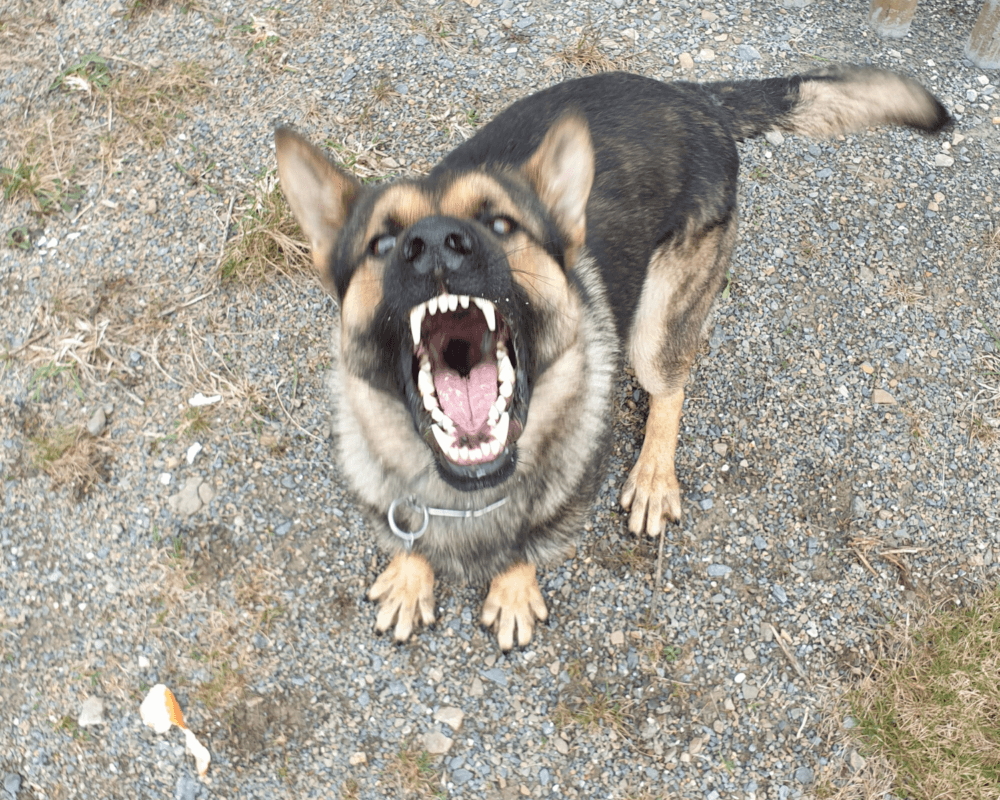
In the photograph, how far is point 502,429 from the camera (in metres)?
2.79

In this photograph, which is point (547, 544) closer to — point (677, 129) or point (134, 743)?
point (677, 129)

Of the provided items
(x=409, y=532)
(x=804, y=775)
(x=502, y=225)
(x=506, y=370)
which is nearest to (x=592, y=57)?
(x=502, y=225)

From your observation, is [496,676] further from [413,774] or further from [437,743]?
[413,774]

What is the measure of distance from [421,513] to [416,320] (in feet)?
3.44

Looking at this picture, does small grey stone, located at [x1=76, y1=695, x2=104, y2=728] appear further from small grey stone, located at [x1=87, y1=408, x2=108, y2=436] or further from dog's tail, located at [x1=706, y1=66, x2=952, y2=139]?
dog's tail, located at [x1=706, y1=66, x2=952, y2=139]

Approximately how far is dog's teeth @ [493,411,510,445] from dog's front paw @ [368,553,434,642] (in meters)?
1.30

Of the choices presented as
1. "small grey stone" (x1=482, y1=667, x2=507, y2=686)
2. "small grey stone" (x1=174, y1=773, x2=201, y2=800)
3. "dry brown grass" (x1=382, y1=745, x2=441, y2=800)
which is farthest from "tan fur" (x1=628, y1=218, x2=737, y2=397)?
"small grey stone" (x1=174, y1=773, x2=201, y2=800)

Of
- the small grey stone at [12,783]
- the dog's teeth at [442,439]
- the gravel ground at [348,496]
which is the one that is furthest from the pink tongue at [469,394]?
the small grey stone at [12,783]

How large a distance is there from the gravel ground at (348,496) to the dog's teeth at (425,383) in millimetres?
1550

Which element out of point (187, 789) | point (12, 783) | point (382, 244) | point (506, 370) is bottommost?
point (12, 783)

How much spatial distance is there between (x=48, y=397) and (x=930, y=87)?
6283 millimetres

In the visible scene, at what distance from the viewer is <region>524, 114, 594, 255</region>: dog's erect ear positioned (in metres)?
2.83

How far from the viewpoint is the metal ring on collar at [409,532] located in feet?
10.9

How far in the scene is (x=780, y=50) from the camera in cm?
530
